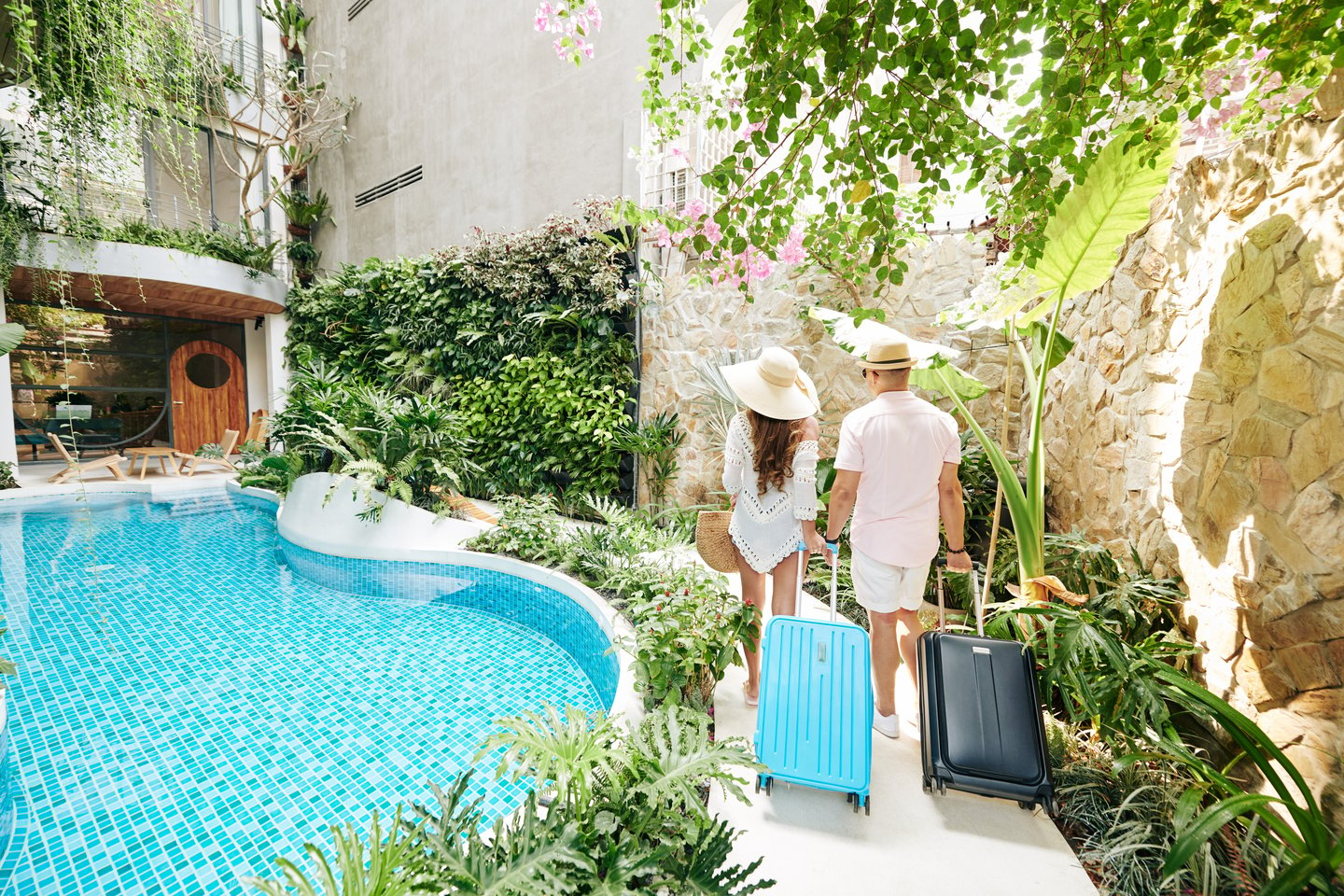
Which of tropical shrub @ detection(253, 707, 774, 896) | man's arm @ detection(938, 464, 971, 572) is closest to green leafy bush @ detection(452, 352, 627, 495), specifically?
man's arm @ detection(938, 464, 971, 572)

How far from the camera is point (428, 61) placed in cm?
1022

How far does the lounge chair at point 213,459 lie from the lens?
9.98 meters

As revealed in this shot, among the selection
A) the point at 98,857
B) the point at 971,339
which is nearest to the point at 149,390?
the point at 98,857

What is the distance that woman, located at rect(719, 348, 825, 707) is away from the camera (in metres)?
2.59

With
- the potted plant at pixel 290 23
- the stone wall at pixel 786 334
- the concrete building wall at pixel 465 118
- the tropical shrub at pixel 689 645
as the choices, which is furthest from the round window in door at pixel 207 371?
the tropical shrub at pixel 689 645

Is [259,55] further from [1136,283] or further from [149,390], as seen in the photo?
[1136,283]

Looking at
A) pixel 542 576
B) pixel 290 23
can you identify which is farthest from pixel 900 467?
pixel 290 23

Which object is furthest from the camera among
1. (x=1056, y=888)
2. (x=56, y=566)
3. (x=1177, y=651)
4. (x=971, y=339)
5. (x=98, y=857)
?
(x=56, y=566)

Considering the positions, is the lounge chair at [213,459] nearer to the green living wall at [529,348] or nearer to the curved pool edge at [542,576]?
the green living wall at [529,348]

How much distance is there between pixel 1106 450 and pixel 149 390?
51.0 ft

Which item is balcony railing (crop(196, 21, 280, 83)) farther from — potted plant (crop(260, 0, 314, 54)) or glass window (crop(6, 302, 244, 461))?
glass window (crop(6, 302, 244, 461))

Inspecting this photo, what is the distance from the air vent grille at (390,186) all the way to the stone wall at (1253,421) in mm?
11380

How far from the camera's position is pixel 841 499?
255cm

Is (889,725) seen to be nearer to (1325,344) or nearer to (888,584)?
(888,584)
